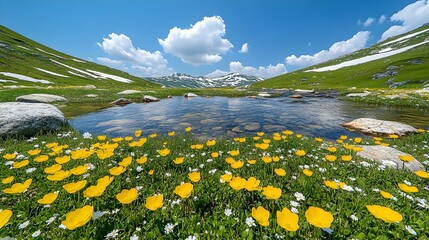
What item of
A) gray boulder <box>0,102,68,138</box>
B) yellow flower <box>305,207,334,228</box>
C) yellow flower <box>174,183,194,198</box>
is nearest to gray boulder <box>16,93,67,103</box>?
gray boulder <box>0,102,68,138</box>

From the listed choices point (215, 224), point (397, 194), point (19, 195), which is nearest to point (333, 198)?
point (397, 194)

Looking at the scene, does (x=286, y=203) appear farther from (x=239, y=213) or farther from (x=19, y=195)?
(x=19, y=195)

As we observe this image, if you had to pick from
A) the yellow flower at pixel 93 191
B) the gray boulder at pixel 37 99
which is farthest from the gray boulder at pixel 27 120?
the gray boulder at pixel 37 99

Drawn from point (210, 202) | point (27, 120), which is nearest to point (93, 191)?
point (210, 202)

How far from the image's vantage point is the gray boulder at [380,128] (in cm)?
1031

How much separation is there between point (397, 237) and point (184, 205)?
3.04 meters

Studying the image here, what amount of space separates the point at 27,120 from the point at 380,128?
17.1 metres

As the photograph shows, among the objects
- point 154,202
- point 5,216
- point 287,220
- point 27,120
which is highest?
point 27,120

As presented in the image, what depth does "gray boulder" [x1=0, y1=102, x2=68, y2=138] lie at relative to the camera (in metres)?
7.66

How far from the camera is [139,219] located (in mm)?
2982

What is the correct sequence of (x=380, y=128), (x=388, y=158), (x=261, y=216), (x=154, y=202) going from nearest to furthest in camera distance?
(x=261, y=216) < (x=154, y=202) < (x=388, y=158) < (x=380, y=128)

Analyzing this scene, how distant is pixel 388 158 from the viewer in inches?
227

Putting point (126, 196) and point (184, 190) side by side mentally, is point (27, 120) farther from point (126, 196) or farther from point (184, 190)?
point (184, 190)

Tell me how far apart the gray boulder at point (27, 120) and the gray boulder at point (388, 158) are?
40.5 ft
